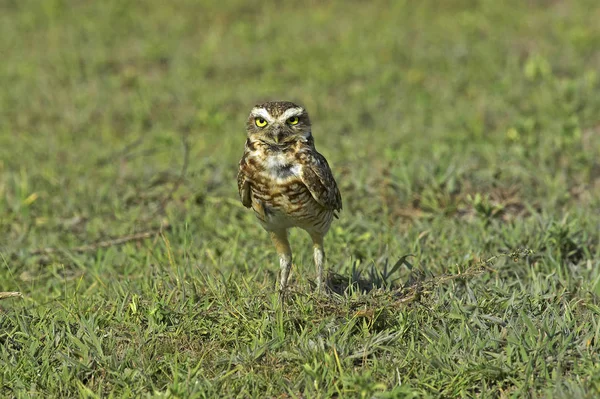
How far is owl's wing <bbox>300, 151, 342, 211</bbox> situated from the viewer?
4742 millimetres

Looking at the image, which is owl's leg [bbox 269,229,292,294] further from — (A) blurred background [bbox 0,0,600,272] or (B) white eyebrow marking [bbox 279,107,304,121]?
(A) blurred background [bbox 0,0,600,272]

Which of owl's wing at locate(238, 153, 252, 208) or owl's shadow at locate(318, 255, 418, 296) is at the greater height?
owl's wing at locate(238, 153, 252, 208)

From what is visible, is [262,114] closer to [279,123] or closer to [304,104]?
[279,123]

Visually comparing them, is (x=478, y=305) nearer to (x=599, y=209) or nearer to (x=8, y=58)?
(x=599, y=209)

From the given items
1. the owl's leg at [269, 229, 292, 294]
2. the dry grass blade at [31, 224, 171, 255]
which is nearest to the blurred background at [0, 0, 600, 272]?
the dry grass blade at [31, 224, 171, 255]

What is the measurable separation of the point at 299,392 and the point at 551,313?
1563mm

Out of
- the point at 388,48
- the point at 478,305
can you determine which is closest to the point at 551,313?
the point at 478,305

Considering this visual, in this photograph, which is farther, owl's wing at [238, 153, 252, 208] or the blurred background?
the blurred background

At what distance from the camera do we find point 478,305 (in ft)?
15.3

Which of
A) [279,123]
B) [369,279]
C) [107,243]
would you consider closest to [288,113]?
[279,123]

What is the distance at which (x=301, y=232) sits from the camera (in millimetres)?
6348

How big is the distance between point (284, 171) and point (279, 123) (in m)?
0.27

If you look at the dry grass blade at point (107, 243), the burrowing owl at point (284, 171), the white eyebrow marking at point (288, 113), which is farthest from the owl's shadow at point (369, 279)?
the dry grass blade at point (107, 243)

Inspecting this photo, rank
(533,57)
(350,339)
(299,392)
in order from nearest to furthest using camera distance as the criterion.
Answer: (299,392) → (350,339) → (533,57)
